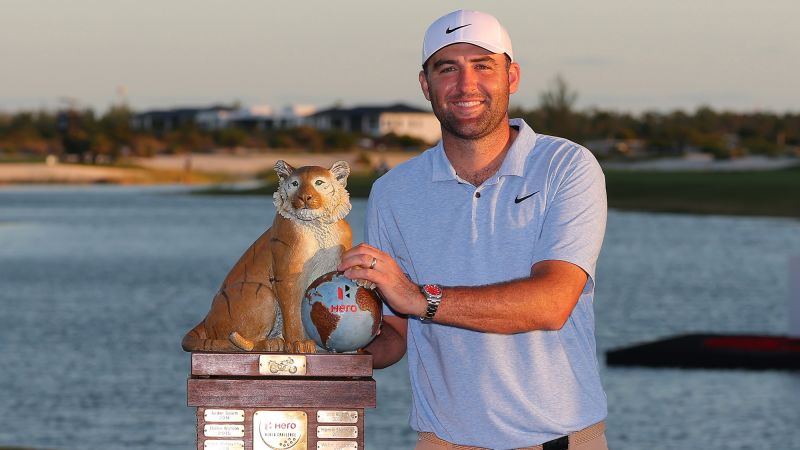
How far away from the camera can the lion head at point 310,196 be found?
4449mm

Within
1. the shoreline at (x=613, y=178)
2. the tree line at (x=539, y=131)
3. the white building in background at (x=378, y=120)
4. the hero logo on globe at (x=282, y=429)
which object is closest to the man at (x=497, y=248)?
the hero logo on globe at (x=282, y=429)

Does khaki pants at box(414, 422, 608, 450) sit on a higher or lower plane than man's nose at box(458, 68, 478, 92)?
lower

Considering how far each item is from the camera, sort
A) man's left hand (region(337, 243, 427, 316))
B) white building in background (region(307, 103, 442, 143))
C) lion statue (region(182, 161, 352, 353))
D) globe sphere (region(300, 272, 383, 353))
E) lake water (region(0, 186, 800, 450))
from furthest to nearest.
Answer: white building in background (region(307, 103, 442, 143))
lake water (region(0, 186, 800, 450))
lion statue (region(182, 161, 352, 353))
globe sphere (region(300, 272, 383, 353))
man's left hand (region(337, 243, 427, 316))

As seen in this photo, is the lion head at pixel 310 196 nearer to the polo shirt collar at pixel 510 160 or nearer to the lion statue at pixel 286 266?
the lion statue at pixel 286 266

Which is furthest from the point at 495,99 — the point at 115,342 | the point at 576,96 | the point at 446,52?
the point at 576,96

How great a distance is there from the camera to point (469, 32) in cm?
435

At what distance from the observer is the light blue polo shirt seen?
4414mm

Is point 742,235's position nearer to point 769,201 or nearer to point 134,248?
point 769,201

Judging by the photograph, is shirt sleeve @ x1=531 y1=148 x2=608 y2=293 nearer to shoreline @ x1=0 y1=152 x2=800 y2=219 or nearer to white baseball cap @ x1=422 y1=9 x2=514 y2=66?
white baseball cap @ x1=422 y1=9 x2=514 y2=66

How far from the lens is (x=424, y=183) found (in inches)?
183

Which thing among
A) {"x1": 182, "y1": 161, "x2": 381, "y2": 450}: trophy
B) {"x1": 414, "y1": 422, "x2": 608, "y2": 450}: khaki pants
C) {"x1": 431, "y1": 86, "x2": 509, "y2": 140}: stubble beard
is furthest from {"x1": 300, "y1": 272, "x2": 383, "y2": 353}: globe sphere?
{"x1": 431, "y1": 86, "x2": 509, "y2": 140}: stubble beard

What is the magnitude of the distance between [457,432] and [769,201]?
9964 centimetres

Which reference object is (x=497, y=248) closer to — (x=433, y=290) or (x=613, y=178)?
(x=433, y=290)

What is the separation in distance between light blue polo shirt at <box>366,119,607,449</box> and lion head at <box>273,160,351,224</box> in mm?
239
